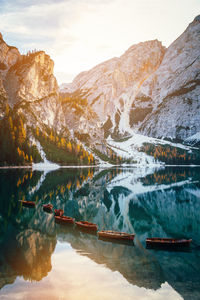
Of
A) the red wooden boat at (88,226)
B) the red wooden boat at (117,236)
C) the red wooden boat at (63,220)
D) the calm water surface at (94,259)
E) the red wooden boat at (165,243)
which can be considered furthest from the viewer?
the red wooden boat at (63,220)

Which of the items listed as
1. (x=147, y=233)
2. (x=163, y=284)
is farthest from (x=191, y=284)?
(x=147, y=233)

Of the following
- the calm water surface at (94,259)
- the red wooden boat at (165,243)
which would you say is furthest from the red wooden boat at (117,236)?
the red wooden boat at (165,243)

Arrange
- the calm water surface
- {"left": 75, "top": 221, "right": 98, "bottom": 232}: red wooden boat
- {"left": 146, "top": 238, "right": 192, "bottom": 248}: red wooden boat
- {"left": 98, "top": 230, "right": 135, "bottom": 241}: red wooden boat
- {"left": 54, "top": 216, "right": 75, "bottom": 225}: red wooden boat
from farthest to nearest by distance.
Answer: {"left": 54, "top": 216, "right": 75, "bottom": 225}: red wooden boat < {"left": 75, "top": 221, "right": 98, "bottom": 232}: red wooden boat < {"left": 98, "top": 230, "right": 135, "bottom": 241}: red wooden boat < {"left": 146, "top": 238, "right": 192, "bottom": 248}: red wooden boat < the calm water surface

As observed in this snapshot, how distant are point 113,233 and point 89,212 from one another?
2003 cm

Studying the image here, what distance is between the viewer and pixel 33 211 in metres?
55.9

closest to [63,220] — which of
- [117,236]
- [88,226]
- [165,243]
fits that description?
[88,226]

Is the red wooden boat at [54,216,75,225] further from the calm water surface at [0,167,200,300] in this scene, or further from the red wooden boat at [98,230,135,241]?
the red wooden boat at [98,230,135,241]

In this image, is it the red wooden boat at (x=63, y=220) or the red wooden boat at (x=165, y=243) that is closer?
the red wooden boat at (x=165, y=243)

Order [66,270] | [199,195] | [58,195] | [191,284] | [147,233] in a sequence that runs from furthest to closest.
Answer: [199,195] → [58,195] → [147,233] → [66,270] → [191,284]

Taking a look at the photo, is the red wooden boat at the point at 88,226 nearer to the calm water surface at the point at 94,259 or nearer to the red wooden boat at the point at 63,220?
the calm water surface at the point at 94,259

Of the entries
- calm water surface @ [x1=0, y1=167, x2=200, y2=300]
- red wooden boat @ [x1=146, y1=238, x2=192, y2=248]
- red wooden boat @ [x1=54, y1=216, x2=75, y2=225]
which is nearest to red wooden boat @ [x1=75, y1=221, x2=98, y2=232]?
calm water surface @ [x1=0, y1=167, x2=200, y2=300]

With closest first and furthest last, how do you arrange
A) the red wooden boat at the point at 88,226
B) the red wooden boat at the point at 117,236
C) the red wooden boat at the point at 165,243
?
the red wooden boat at the point at 165,243
the red wooden boat at the point at 117,236
the red wooden boat at the point at 88,226

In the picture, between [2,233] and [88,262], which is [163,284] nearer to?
[88,262]

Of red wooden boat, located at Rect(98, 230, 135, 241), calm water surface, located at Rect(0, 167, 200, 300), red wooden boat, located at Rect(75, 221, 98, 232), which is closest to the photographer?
calm water surface, located at Rect(0, 167, 200, 300)
